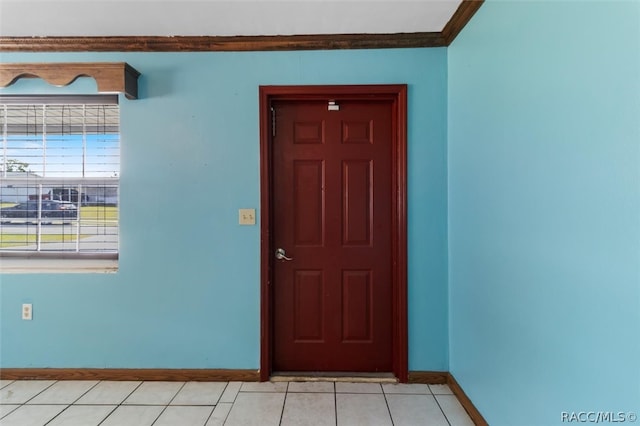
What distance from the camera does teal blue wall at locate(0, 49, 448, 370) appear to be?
2242 mm

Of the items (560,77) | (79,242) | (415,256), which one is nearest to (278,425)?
(415,256)

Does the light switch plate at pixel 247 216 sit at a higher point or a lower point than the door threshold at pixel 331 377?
higher

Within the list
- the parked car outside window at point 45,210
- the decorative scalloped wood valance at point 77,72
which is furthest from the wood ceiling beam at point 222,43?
the parked car outside window at point 45,210

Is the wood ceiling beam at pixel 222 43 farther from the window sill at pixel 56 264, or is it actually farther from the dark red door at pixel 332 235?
the window sill at pixel 56 264

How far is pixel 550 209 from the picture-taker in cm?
121

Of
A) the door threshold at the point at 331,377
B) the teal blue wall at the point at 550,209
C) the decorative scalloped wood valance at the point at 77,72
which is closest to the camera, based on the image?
the teal blue wall at the point at 550,209

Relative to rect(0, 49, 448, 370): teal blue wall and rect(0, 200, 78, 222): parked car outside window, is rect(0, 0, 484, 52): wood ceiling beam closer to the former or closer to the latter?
rect(0, 49, 448, 370): teal blue wall

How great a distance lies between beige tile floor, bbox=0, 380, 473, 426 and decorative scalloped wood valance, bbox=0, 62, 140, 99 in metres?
2.00

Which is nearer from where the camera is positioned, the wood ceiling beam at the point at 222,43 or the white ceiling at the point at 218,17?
the white ceiling at the point at 218,17

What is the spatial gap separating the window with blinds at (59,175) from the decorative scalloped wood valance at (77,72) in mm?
203

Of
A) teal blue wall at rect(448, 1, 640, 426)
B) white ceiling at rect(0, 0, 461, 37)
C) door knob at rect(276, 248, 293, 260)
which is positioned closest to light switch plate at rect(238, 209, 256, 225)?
door knob at rect(276, 248, 293, 260)

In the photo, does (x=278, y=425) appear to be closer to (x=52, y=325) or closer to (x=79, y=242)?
(x=52, y=325)

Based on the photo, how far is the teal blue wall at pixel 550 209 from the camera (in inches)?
36.5

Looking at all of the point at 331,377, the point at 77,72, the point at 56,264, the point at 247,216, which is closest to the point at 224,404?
the point at 331,377
